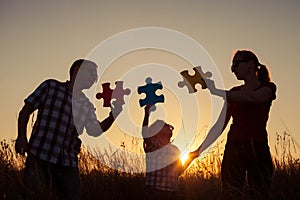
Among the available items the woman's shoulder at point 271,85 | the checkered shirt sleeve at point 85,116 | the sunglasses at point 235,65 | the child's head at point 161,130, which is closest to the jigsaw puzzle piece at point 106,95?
the checkered shirt sleeve at point 85,116

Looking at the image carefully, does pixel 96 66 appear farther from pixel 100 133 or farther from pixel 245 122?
pixel 245 122

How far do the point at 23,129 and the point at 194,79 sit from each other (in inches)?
62.9

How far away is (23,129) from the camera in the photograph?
4805 mm

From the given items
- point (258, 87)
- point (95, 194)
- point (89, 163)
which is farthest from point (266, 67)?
point (89, 163)

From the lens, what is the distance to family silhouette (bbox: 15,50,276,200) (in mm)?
4574

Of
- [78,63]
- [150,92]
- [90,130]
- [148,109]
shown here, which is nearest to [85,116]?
[90,130]

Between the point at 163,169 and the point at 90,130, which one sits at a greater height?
the point at 90,130

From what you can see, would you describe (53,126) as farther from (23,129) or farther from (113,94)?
(113,94)

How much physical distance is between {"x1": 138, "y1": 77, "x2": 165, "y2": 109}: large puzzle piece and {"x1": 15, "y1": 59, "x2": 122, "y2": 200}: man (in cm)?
72

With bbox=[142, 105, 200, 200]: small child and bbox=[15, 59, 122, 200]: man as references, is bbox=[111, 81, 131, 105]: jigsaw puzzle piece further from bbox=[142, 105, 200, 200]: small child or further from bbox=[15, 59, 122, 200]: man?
bbox=[142, 105, 200, 200]: small child

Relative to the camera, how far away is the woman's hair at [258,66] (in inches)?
186

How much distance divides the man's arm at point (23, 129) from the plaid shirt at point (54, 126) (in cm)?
6

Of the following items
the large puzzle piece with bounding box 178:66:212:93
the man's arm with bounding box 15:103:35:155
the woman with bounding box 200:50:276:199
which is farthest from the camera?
the large puzzle piece with bounding box 178:66:212:93

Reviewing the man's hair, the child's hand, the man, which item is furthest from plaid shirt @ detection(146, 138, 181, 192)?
the man's hair
